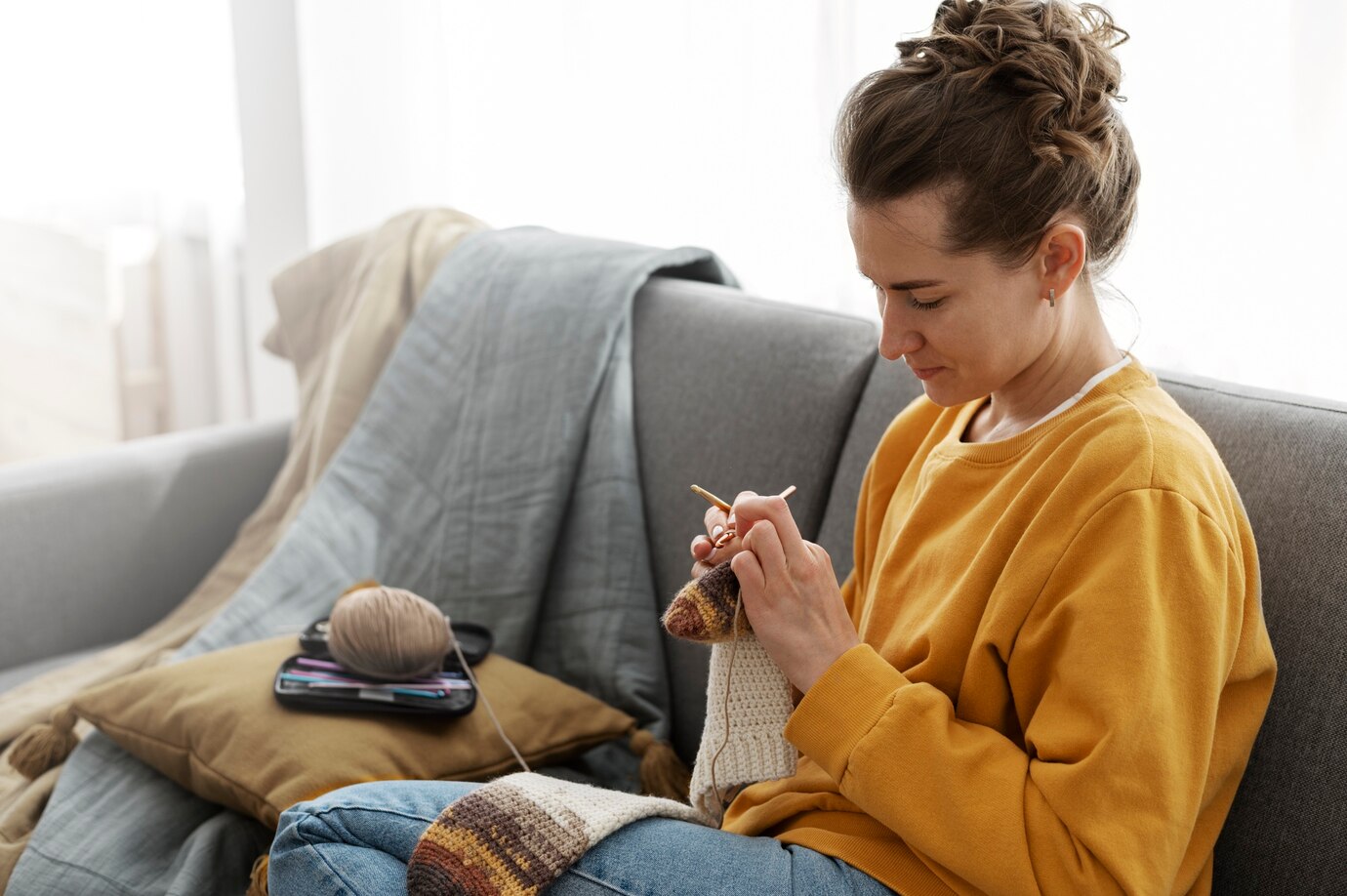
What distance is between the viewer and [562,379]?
166 cm

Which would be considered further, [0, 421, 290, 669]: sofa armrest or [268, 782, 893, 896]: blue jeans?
[0, 421, 290, 669]: sofa armrest

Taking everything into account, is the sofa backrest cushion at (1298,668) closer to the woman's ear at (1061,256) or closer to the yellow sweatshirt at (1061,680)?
the yellow sweatshirt at (1061,680)

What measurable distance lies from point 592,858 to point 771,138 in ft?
3.88

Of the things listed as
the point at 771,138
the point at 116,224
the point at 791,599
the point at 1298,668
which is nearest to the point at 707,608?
the point at 791,599

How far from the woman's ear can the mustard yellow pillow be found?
2.40 ft

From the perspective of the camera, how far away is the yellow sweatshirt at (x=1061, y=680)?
2.67ft

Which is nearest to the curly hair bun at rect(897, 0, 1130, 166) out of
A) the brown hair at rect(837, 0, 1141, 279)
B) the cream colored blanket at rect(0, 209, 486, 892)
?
the brown hair at rect(837, 0, 1141, 279)

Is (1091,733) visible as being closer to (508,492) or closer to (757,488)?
(757,488)

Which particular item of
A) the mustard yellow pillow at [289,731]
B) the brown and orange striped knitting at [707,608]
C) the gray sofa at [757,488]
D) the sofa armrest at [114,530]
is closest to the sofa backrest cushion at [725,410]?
the gray sofa at [757,488]

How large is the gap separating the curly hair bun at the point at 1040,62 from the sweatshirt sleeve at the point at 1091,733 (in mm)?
262

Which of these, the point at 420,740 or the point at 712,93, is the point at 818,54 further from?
the point at 420,740

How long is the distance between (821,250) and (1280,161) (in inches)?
25.8

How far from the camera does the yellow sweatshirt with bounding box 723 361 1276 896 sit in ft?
2.67

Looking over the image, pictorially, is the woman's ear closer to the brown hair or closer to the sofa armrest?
the brown hair
